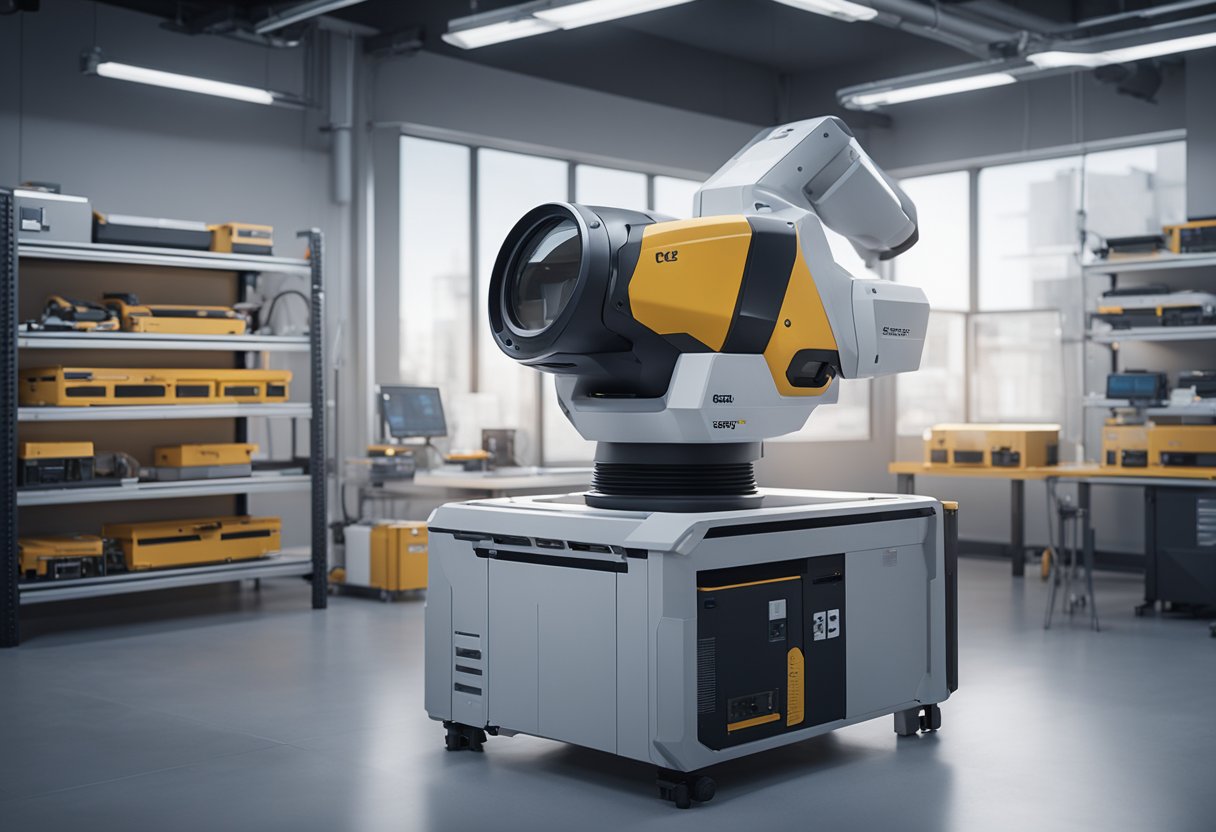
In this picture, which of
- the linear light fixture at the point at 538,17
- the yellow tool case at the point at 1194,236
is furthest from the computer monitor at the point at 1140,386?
the linear light fixture at the point at 538,17

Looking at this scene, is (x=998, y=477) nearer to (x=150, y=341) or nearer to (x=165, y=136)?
(x=150, y=341)

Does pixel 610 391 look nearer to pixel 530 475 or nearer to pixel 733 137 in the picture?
pixel 530 475

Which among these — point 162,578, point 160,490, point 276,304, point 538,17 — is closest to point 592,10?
point 538,17

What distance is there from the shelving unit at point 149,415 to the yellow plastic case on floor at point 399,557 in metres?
0.37

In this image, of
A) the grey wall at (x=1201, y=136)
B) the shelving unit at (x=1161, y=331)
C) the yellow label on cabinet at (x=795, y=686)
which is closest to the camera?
the yellow label on cabinet at (x=795, y=686)

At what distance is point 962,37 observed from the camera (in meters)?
7.43

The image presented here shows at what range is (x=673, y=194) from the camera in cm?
973

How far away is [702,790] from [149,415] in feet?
12.2

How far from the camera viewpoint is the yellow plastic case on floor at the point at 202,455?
626cm

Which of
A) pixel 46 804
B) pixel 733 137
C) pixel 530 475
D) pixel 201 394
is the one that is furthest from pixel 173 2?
pixel 46 804

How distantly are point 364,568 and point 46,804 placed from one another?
3753mm

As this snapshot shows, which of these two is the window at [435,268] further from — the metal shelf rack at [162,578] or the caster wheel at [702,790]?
the caster wheel at [702,790]

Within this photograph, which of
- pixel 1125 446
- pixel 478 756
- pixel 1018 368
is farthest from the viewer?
pixel 1018 368

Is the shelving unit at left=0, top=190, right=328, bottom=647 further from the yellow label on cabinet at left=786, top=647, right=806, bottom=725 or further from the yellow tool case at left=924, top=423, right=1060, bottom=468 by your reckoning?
the yellow tool case at left=924, top=423, right=1060, bottom=468
